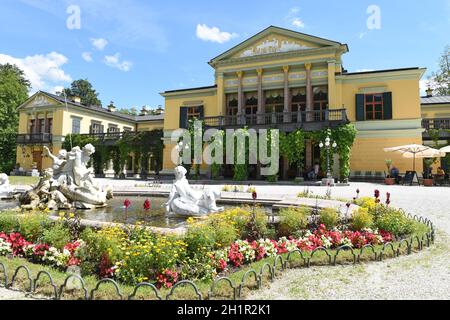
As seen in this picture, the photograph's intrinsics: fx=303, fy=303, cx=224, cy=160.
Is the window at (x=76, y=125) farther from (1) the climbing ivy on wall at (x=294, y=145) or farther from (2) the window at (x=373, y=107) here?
(2) the window at (x=373, y=107)

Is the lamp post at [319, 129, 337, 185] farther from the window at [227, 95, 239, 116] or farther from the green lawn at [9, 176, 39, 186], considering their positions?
the green lawn at [9, 176, 39, 186]

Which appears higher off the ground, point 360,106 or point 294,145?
point 360,106

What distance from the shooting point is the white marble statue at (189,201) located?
24.6 ft

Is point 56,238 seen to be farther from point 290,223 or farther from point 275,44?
point 275,44

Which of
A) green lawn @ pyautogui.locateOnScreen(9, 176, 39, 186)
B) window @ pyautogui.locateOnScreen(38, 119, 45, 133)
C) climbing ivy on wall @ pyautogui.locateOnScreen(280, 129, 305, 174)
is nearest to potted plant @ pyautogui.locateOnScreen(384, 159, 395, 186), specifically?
climbing ivy on wall @ pyautogui.locateOnScreen(280, 129, 305, 174)

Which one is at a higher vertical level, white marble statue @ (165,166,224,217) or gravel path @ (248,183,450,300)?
white marble statue @ (165,166,224,217)

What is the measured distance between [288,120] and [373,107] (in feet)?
25.2

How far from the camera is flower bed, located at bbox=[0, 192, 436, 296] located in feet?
13.4

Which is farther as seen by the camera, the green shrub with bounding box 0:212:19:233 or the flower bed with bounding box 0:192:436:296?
the green shrub with bounding box 0:212:19:233

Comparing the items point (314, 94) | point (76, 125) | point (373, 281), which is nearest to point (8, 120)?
point (76, 125)

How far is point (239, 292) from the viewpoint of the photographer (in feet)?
12.0

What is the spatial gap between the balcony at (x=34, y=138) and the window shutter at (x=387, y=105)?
37475 mm

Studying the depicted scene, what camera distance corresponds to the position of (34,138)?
38.6m
